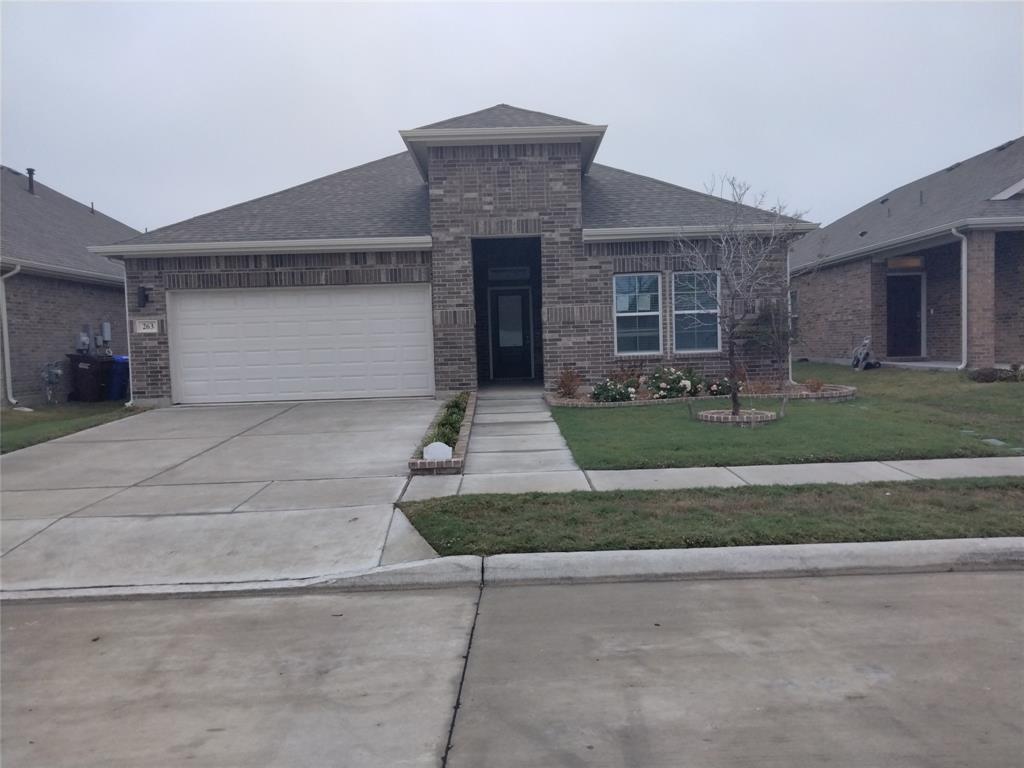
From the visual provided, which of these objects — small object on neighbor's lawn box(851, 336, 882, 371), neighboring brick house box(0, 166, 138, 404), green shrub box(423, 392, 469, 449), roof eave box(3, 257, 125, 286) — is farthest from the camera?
small object on neighbor's lawn box(851, 336, 882, 371)

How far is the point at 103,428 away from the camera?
41.9 ft

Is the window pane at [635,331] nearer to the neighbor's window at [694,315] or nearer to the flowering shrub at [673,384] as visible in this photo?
the neighbor's window at [694,315]

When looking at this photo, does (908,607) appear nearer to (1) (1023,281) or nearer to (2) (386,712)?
(2) (386,712)

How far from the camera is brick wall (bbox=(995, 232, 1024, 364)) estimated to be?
1830 centimetres

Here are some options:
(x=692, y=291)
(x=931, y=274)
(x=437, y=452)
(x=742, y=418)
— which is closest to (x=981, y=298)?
(x=931, y=274)

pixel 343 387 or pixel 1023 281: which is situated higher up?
pixel 1023 281

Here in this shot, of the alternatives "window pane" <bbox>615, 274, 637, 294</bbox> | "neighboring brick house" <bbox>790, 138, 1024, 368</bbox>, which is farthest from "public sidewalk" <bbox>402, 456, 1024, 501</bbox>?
"neighboring brick house" <bbox>790, 138, 1024, 368</bbox>

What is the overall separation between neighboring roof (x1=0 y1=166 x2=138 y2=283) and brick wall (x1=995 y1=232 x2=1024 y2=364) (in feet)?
71.3

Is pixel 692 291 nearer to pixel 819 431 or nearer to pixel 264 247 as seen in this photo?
pixel 819 431

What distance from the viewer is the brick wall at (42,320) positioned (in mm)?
16594

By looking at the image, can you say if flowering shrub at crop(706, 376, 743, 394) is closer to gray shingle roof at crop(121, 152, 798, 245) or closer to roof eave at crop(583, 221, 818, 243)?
roof eave at crop(583, 221, 818, 243)

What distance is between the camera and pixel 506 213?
50.0 feet

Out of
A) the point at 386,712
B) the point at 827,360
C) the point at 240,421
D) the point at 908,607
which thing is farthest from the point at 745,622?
the point at 827,360

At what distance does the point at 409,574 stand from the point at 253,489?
3.20 metres
